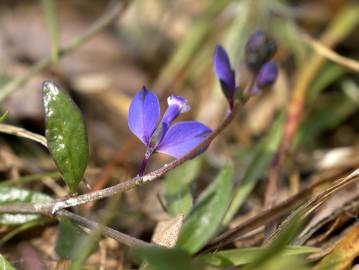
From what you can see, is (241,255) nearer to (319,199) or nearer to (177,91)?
(319,199)

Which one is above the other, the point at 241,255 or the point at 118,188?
the point at 118,188

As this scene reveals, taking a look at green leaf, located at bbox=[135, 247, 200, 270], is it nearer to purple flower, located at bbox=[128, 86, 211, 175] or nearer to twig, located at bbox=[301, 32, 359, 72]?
purple flower, located at bbox=[128, 86, 211, 175]

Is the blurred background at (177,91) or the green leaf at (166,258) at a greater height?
the blurred background at (177,91)

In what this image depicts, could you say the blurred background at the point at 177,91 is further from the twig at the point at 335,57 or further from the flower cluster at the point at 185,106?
the flower cluster at the point at 185,106

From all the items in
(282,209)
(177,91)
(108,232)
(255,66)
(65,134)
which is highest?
(177,91)

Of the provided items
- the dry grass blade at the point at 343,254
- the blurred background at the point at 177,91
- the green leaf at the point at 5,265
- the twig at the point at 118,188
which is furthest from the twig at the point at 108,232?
the dry grass blade at the point at 343,254

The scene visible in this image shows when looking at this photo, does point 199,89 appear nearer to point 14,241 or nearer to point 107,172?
point 107,172

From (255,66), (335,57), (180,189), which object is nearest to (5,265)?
(180,189)
